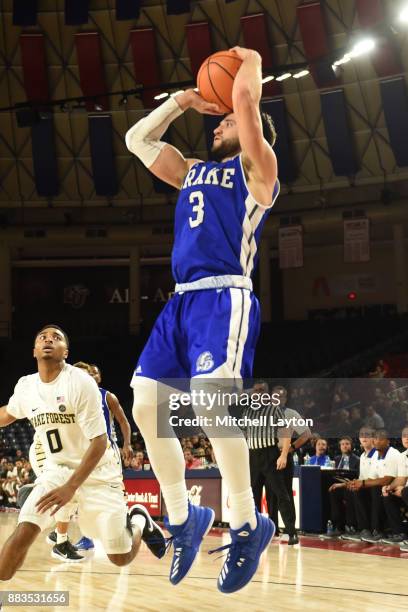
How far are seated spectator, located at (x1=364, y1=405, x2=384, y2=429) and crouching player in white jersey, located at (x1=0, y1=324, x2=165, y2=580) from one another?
787 cm

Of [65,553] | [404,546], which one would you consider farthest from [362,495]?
[65,553]

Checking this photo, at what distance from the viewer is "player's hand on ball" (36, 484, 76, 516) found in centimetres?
498

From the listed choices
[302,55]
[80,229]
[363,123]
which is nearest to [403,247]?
[363,123]

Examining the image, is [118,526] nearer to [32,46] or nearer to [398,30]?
[398,30]

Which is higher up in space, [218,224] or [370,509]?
[218,224]

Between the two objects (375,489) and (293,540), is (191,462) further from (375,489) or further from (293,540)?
(375,489)

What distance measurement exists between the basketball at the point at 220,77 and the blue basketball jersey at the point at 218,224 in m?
0.37

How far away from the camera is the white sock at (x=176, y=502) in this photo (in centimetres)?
454

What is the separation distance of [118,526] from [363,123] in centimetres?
2282

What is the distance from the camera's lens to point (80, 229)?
30.6m

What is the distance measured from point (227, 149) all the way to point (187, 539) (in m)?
2.31

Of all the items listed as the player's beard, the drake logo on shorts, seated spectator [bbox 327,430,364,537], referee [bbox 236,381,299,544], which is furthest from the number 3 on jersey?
seated spectator [bbox 327,430,364,537]

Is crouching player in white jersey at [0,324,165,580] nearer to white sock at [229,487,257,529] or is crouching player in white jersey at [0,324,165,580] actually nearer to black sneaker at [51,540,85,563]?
white sock at [229,487,257,529]

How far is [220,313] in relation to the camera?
4.33 metres
